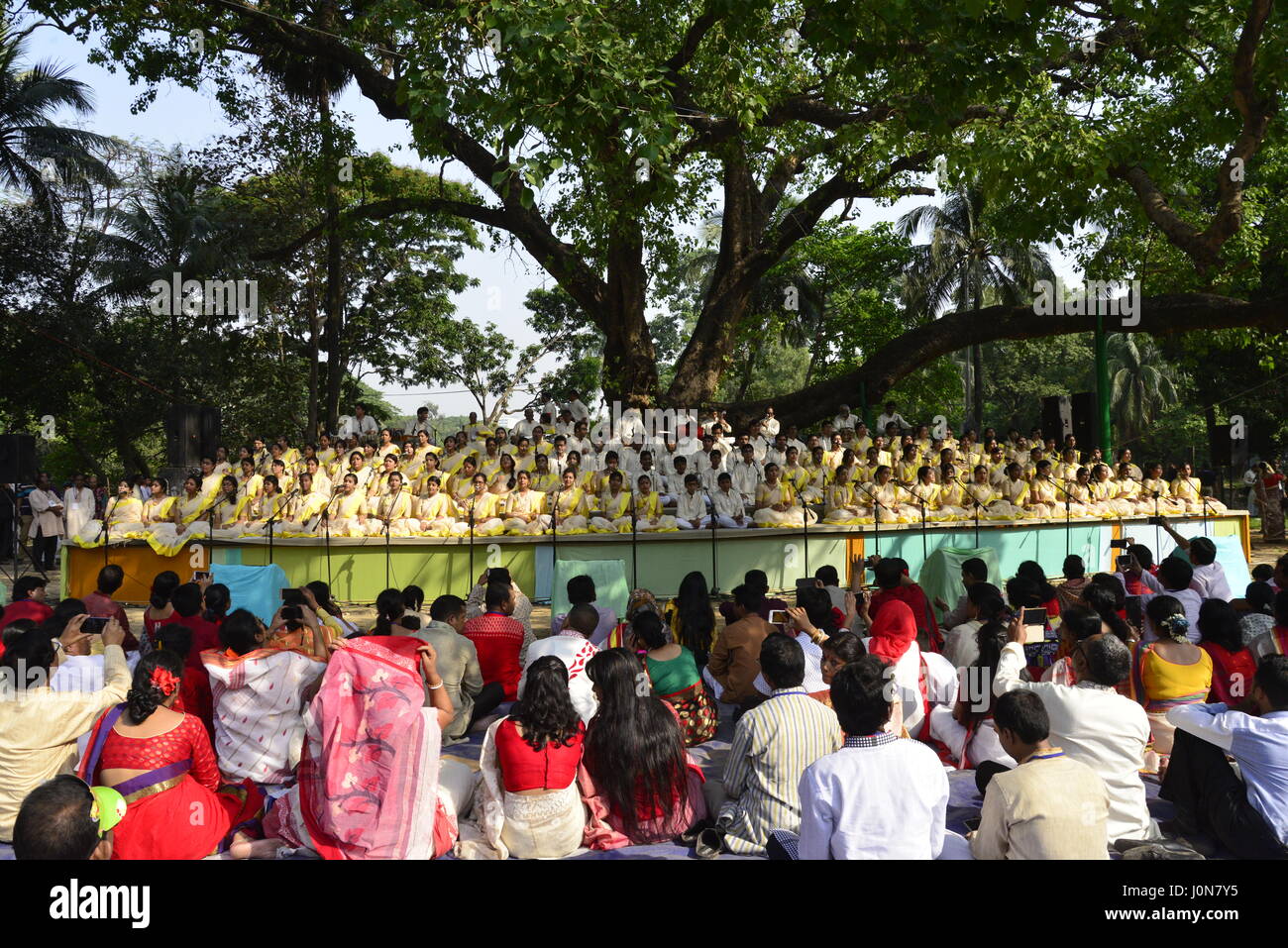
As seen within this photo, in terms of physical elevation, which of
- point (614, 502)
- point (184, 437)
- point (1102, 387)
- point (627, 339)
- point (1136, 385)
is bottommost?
point (614, 502)

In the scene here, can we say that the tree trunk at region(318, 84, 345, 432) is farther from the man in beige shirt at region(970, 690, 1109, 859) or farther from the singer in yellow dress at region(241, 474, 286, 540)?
the man in beige shirt at region(970, 690, 1109, 859)

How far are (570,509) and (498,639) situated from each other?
6.94 meters

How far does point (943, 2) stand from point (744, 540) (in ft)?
23.1

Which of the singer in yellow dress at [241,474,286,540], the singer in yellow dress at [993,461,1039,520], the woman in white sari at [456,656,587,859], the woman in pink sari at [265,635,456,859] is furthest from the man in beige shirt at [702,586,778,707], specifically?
the singer in yellow dress at [993,461,1039,520]

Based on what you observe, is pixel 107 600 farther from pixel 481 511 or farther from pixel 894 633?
pixel 481 511

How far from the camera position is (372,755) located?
14.5 feet

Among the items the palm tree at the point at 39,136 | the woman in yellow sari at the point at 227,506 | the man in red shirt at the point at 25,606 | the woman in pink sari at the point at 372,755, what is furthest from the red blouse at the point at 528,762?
the palm tree at the point at 39,136

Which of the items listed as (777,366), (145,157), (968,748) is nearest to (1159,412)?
(777,366)

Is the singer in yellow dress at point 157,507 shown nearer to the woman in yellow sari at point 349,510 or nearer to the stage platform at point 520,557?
the stage platform at point 520,557

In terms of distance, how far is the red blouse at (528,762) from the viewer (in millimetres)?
4504

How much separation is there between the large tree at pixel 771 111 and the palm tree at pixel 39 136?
5061 millimetres

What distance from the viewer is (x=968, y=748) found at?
232 inches

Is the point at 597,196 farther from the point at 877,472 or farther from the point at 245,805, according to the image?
the point at 245,805

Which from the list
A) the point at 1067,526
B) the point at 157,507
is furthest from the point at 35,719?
the point at 1067,526
